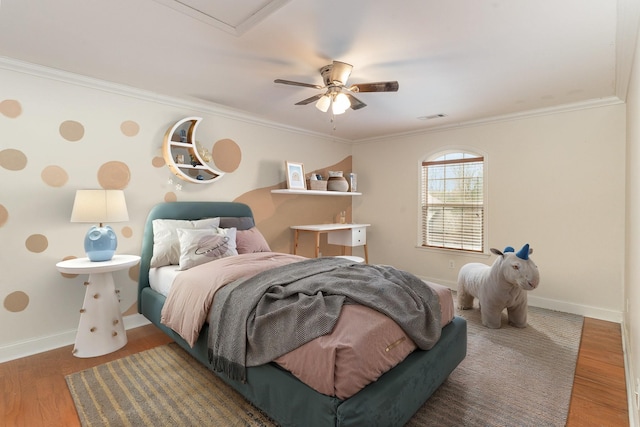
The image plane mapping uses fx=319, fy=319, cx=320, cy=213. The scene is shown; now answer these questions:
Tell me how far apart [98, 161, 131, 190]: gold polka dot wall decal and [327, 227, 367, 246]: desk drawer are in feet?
9.63

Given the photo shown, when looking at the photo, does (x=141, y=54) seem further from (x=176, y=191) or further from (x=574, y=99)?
(x=574, y=99)

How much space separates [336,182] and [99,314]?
3323 mm

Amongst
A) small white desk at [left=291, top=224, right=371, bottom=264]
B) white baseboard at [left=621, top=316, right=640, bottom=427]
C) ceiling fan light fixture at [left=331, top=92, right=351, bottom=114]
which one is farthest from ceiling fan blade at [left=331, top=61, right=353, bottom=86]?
white baseboard at [left=621, top=316, right=640, bottom=427]

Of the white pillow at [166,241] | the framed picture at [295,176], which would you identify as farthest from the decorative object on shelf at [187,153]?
the framed picture at [295,176]

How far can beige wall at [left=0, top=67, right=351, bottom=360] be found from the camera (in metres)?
2.51

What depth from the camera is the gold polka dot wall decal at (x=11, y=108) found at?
8.07 ft

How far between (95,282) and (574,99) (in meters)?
4.88

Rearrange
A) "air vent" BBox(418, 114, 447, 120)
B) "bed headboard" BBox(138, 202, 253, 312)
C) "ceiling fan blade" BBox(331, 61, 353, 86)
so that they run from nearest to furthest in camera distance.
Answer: "ceiling fan blade" BBox(331, 61, 353, 86)
"bed headboard" BBox(138, 202, 253, 312)
"air vent" BBox(418, 114, 447, 120)

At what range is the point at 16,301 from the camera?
8.38ft

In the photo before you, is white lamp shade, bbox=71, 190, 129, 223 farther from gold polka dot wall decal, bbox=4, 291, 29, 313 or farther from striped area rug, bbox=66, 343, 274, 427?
striped area rug, bbox=66, 343, 274, 427

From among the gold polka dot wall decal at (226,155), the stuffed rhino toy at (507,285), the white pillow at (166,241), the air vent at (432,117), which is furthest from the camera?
the air vent at (432,117)

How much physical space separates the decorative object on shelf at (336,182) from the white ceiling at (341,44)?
1708mm

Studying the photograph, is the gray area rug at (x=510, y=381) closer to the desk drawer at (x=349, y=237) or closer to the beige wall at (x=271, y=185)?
the beige wall at (x=271, y=185)

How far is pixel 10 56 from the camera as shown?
2396 mm
